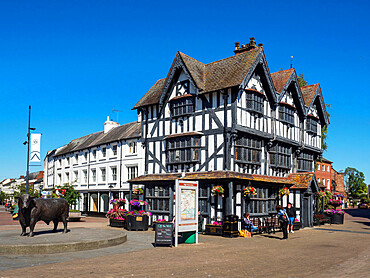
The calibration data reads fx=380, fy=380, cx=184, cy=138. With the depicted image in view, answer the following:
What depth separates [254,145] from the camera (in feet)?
80.6

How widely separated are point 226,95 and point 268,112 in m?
4.40

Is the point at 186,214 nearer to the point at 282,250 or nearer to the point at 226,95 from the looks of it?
the point at 282,250

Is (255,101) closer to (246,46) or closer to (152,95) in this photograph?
(246,46)

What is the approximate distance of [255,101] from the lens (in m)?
24.3

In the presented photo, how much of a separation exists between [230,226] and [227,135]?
537cm

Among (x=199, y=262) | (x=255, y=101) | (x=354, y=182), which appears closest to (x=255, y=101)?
(x=255, y=101)

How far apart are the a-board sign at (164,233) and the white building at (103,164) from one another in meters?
19.4

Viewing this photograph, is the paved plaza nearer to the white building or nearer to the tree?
the white building

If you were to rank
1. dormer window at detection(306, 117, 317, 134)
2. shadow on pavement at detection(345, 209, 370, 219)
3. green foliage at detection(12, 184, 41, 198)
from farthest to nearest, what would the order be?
shadow on pavement at detection(345, 209, 370, 219) → green foliage at detection(12, 184, 41, 198) → dormer window at detection(306, 117, 317, 134)

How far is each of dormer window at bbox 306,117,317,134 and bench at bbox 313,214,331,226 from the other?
267 inches

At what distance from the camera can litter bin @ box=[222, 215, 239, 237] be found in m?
20.4

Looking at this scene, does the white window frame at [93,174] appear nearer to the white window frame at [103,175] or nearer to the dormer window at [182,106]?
the white window frame at [103,175]

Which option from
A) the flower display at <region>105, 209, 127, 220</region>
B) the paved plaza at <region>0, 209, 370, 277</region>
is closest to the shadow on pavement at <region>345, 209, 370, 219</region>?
the flower display at <region>105, 209, 127, 220</region>

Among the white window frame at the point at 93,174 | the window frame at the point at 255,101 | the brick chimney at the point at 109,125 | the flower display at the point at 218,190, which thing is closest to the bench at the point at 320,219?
the window frame at the point at 255,101
